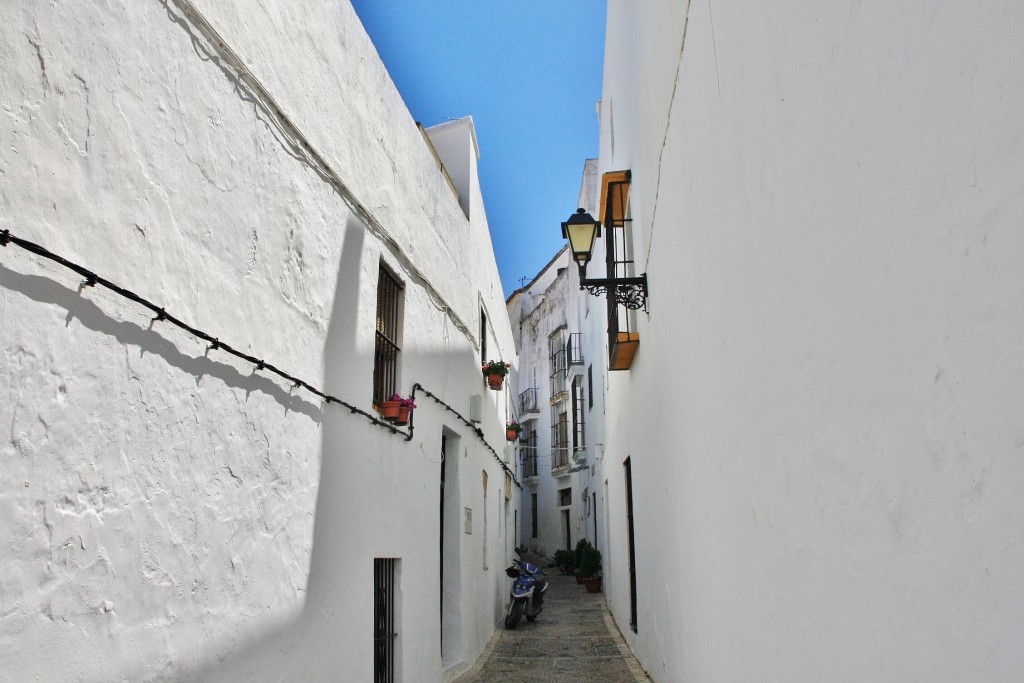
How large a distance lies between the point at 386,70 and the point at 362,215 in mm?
1351

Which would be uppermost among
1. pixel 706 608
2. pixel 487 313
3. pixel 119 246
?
pixel 487 313

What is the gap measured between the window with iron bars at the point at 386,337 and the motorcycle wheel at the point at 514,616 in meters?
5.57

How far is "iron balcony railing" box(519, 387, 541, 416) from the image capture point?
2692cm

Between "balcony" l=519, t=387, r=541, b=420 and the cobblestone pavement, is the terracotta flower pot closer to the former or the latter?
the cobblestone pavement

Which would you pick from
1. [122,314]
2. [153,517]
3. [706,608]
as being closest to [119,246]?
[122,314]

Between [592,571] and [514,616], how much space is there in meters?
5.57

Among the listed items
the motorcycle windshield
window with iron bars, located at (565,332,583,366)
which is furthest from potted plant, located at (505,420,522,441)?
window with iron bars, located at (565,332,583,366)

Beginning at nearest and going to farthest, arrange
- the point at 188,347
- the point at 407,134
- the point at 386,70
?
1. the point at 188,347
2. the point at 386,70
3. the point at 407,134

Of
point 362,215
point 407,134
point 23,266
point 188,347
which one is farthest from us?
point 407,134

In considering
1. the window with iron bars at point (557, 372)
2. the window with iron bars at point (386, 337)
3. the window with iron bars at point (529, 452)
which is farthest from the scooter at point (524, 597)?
the window with iron bars at point (529, 452)

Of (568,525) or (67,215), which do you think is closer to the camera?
(67,215)

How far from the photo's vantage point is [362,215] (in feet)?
15.9

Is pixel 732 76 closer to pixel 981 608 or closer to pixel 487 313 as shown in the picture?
pixel 981 608

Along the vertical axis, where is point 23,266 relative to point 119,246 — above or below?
below
